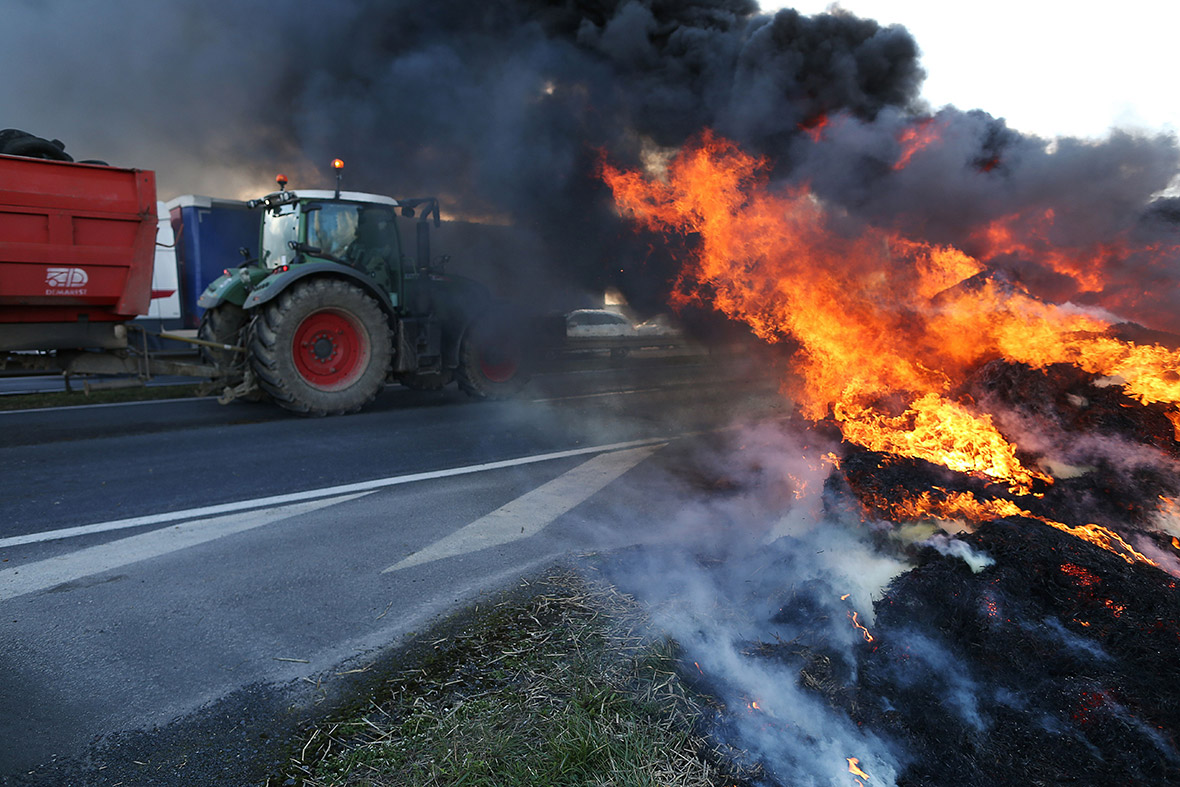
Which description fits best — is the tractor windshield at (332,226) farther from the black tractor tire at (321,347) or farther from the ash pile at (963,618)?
the ash pile at (963,618)

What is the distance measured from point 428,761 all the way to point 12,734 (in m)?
1.46

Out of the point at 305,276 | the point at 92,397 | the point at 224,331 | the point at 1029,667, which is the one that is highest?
the point at 305,276

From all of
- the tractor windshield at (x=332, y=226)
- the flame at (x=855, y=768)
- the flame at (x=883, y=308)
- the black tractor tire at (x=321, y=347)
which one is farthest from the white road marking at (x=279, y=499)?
the tractor windshield at (x=332, y=226)

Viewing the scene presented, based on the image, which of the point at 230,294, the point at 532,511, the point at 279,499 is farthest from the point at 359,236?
the point at 532,511

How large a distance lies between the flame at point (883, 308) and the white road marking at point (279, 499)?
2106 mm

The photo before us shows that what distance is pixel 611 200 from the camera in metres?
6.97

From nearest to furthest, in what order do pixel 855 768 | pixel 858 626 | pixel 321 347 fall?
pixel 855 768, pixel 858 626, pixel 321 347

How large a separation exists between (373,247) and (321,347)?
1.49 meters

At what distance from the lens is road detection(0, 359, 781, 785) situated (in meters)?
2.40

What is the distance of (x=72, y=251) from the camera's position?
630 centimetres

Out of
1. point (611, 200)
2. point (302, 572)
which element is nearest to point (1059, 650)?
point (302, 572)

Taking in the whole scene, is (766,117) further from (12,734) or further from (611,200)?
(12,734)

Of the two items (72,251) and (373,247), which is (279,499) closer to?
(72,251)

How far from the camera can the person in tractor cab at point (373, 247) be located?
848cm
